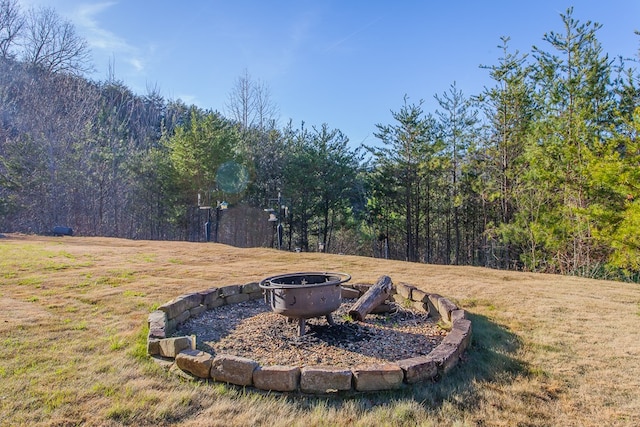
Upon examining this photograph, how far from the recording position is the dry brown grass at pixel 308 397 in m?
1.94

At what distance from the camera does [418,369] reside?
2322 millimetres

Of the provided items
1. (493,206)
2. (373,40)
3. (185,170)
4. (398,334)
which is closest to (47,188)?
(185,170)

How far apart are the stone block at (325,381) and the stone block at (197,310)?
2.07 metres

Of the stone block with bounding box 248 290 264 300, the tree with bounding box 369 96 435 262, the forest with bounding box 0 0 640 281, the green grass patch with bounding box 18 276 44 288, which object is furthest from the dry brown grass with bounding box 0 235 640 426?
the tree with bounding box 369 96 435 262

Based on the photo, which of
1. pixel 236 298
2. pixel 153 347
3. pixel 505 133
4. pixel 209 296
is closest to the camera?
pixel 153 347

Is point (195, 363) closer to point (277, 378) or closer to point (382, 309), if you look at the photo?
point (277, 378)

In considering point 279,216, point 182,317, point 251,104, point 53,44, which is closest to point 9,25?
point 53,44

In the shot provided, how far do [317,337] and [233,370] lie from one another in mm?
1033

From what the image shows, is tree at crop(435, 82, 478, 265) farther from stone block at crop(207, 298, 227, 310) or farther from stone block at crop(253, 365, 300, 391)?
stone block at crop(253, 365, 300, 391)

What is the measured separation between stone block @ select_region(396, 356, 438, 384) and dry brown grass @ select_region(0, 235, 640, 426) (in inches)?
2.8

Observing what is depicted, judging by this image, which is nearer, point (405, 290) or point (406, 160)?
point (405, 290)

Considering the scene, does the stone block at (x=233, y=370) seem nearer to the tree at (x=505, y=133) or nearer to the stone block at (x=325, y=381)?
the stone block at (x=325, y=381)

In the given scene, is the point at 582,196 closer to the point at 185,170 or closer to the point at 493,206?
the point at 493,206

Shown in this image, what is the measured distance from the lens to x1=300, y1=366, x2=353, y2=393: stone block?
218 centimetres
